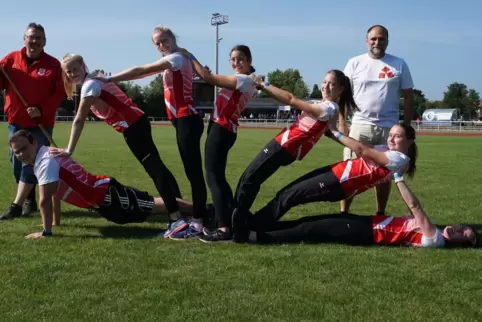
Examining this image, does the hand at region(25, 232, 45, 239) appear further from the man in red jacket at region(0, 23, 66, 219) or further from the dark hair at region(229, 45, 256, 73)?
the dark hair at region(229, 45, 256, 73)

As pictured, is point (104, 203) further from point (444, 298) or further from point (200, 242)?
point (444, 298)

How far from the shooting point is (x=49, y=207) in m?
5.20

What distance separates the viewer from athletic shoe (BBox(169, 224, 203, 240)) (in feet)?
17.5

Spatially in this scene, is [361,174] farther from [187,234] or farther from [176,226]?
[176,226]

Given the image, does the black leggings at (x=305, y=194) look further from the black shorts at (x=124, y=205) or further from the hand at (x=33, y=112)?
the hand at (x=33, y=112)

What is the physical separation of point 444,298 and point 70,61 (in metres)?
4.09

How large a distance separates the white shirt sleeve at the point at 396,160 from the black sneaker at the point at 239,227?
1.47 meters

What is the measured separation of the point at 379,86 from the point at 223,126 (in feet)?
7.10

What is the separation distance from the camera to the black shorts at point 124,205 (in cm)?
558

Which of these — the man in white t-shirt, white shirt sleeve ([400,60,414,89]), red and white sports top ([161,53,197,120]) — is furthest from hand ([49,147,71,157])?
white shirt sleeve ([400,60,414,89])

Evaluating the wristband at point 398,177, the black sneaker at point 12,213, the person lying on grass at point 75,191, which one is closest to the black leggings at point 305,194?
the wristband at point 398,177

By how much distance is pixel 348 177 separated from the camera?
16.6 feet

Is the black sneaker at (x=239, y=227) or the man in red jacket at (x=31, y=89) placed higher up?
the man in red jacket at (x=31, y=89)

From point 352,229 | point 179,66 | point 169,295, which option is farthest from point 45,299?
point 352,229
